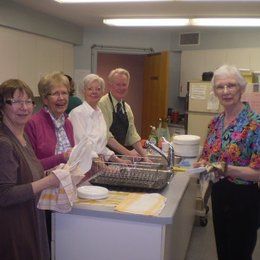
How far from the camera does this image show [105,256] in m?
1.67

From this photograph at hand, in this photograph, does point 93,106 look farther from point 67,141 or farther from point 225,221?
point 225,221

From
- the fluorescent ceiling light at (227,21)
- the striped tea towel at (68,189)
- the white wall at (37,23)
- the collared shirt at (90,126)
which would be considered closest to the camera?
the striped tea towel at (68,189)

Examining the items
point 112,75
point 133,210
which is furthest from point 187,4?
point 133,210

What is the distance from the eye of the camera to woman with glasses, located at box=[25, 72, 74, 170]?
191cm

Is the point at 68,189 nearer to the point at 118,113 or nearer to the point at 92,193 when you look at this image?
the point at 92,193

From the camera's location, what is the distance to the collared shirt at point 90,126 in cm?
230

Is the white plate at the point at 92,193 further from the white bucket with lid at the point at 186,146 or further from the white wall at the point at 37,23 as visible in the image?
the white wall at the point at 37,23

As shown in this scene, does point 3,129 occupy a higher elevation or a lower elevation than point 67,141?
higher

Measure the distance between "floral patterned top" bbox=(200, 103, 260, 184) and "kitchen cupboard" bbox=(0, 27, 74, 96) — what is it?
3.02 meters

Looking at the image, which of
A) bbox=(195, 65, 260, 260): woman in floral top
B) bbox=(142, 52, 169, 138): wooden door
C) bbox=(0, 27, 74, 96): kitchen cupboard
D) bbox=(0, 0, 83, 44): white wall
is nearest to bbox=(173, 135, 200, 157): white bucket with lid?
bbox=(195, 65, 260, 260): woman in floral top

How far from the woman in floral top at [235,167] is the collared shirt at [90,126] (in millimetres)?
724

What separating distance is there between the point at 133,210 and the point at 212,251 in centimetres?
184

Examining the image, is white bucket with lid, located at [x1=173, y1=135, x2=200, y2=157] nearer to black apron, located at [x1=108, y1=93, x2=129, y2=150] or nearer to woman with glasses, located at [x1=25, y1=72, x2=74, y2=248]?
black apron, located at [x1=108, y1=93, x2=129, y2=150]

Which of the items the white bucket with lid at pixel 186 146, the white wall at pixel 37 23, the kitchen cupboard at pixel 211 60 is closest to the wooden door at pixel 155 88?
the kitchen cupboard at pixel 211 60
